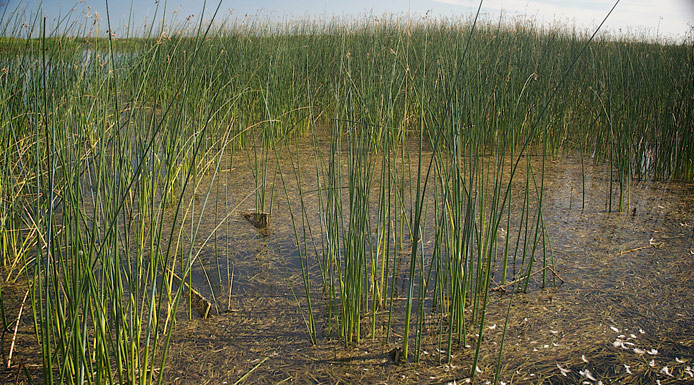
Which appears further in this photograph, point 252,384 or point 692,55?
point 692,55

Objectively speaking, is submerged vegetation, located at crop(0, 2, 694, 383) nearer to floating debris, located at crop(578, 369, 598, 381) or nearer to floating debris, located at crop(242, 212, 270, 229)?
floating debris, located at crop(242, 212, 270, 229)

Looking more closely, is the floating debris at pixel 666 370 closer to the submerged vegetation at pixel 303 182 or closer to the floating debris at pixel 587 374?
the floating debris at pixel 587 374

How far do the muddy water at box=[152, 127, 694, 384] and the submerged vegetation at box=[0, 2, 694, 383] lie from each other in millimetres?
47

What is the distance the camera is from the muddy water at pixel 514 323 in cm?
151

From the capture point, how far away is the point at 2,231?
1959 mm

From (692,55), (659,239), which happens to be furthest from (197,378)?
(692,55)

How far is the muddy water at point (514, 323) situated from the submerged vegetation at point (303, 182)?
0.05 m

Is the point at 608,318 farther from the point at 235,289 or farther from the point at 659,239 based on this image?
the point at 235,289

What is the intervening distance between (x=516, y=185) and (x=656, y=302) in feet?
A: 5.38

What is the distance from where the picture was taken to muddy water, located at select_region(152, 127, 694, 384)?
151 centimetres

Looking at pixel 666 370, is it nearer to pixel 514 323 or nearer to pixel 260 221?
pixel 514 323

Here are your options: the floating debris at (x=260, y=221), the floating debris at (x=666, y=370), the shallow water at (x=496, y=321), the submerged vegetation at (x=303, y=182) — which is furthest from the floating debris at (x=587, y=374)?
the floating debris at (x=260, y=221)

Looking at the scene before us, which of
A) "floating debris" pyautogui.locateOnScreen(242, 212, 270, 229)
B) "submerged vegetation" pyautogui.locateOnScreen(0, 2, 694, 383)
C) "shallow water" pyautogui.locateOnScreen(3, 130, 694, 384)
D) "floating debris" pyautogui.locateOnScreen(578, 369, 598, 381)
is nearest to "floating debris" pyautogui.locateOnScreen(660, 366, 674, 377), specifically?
"shallow water" pyautogui.locateOnScreen(3, 130, 694, 384)

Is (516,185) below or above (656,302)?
above
